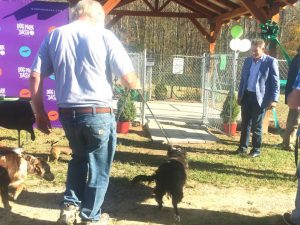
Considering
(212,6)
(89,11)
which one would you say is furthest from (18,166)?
(212,6)

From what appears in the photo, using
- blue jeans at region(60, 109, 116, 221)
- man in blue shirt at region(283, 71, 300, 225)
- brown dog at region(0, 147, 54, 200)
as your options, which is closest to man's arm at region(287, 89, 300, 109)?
man in blue shirt at region(283, 71, 300, 225)

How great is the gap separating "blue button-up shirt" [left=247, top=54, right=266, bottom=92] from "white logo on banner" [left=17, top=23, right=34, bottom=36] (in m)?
4.23

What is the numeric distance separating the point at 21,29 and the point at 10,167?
448 cm

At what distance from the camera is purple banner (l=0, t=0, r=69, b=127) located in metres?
7.71

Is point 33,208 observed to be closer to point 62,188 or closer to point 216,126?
point 62,188

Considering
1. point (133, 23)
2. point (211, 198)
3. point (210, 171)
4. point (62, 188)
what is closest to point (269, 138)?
point (210, 171)

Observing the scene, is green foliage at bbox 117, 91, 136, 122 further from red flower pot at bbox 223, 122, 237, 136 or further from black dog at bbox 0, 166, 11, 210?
black dog at bbox 0, 166, 11, 210

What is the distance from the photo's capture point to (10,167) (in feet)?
13.0

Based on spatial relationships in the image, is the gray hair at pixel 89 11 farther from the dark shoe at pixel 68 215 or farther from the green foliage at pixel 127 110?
the green foliage at pixel 127 110

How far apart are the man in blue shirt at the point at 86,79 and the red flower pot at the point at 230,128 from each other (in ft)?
18.9

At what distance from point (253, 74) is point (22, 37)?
442 centimetres

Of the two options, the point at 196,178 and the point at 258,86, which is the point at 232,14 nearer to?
the point at 258,86

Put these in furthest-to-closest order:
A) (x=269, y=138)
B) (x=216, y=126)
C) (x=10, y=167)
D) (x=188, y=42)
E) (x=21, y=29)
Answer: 1. (x=188, y=42)
2. (x=216, y=126)
3. (x=269, y=138)
4. (x=21, y=29)
5. (x=10, y=167)

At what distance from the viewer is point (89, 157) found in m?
3.27
